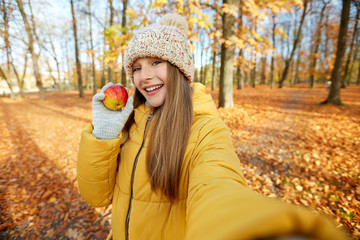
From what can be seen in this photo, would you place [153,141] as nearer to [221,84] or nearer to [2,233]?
[2,233]

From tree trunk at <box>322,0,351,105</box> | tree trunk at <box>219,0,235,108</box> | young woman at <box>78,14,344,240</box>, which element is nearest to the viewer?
young woman at <box>78,14,344,240</box>

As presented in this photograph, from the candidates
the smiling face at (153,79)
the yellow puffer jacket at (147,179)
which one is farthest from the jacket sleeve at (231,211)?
the smiling face at (153,79)

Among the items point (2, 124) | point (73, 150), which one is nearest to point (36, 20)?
point (2, 124)

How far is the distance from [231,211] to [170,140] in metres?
0.80

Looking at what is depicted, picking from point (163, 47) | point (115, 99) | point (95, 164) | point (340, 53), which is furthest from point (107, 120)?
point (340, 53)

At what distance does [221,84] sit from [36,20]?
2252 cm

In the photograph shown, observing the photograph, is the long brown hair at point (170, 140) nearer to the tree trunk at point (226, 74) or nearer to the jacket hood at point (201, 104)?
the jacket hood at point (201, 104)

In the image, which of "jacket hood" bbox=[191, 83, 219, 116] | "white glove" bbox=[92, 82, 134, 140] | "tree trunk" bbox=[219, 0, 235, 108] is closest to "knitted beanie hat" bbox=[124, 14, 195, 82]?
"jacket hood" bbox=[191, 83, 219, 116]

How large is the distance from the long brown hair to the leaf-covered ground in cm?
111

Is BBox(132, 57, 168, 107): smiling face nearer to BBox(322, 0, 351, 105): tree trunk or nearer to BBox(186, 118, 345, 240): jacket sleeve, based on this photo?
BBox(186, 118, 345, 240): jacket sleeve

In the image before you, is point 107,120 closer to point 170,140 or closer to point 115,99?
point 115,99

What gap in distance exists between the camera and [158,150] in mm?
1302

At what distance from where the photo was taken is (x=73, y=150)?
558 centimetres

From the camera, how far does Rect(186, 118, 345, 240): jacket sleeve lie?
1.23ft
